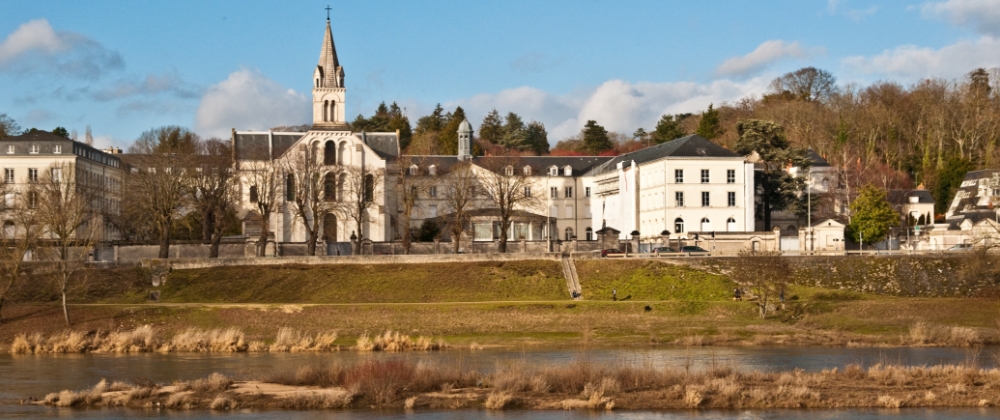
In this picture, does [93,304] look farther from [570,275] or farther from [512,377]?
[512,377]

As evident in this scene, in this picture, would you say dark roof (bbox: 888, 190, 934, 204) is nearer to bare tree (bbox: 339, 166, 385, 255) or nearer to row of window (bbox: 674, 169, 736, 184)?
row of window (bbox: 674, 169, 736, 184)

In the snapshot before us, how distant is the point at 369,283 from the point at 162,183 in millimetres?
16560

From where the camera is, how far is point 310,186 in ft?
275

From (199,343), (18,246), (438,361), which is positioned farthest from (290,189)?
(438,361)

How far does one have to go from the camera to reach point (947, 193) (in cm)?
10962

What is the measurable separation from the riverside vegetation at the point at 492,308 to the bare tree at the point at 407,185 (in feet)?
42.0

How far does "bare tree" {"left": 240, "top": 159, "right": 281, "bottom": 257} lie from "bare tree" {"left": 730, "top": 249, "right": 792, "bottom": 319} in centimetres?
3071

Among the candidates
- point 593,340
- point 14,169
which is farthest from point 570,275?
point 14,169

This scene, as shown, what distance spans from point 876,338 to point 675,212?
116 feet

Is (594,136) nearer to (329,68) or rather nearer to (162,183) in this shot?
(329,68)

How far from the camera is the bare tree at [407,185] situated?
81.9 m

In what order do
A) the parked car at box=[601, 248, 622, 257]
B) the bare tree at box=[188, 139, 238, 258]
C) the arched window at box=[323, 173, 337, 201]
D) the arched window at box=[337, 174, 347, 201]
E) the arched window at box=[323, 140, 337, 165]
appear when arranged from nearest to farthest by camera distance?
the parked car at box=[601, 248, 622, 257]
the bare tree at box=[188, 139, 238, 258]
the arched window at box=[337, 174, 347, 201]
the arched window at box=[323, 173, 337, 201]
the arched window at box=[323, 140, 337, 165]

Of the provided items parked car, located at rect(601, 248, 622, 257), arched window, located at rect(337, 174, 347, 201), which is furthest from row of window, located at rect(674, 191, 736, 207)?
arched window, located at rect(337, 174, 347, 201)

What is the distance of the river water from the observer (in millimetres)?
32625
